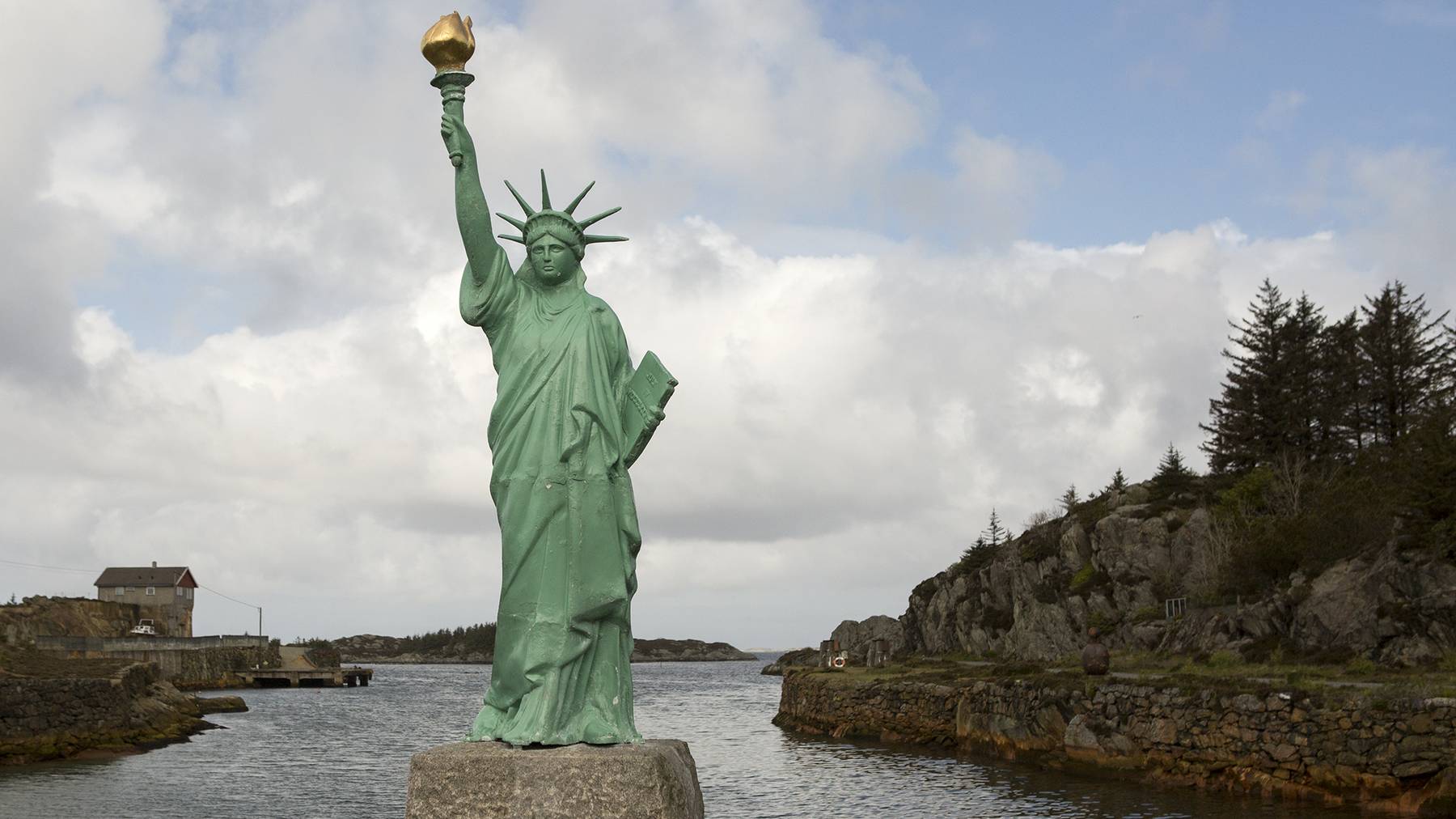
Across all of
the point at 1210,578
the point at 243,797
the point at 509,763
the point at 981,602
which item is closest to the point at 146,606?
the point at 981,602

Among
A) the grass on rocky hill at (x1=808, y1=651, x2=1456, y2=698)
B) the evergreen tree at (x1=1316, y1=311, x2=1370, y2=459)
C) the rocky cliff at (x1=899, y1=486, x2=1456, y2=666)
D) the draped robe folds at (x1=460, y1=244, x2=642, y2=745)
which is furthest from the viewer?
the evergreen tree at (x1=1316, y1=311, x2=1370, y2=459)

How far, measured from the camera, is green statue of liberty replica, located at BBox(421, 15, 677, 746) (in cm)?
727

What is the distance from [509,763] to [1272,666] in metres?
23.6

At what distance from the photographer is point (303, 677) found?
95.6m

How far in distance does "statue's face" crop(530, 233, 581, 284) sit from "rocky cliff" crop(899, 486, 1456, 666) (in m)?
21.4

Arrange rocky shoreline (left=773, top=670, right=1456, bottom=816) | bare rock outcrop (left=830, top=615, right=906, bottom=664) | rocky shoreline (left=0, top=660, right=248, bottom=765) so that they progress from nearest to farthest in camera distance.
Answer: rocky shoreline (left=773, top=670, right=1456, bottom=816)
rocky shoreline (left=0, top=660, right=248, bottom=765)
bare rock outcrop (left=830, top=615, right=906, bottom=664)

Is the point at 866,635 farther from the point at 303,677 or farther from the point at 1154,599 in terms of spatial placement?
the point at 303,677

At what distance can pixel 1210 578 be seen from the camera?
39.4 m

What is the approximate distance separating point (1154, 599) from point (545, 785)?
37322 mm

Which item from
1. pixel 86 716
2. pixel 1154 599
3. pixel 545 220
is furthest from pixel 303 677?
pixel 545 220

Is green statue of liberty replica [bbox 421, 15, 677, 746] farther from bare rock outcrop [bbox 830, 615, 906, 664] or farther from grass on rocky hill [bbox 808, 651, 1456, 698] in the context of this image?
bare rock outcrop [bbox 830, 615, 906, 664]

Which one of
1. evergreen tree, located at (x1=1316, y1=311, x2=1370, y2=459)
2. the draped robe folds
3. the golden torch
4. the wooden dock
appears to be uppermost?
evergreen tree, located at (x1=1316, y1=311, x2=1370, y2=459)

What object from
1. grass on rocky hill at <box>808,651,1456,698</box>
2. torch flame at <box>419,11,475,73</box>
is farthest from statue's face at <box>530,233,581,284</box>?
grass on rocky hill at <box>808,651,1456,698</box>

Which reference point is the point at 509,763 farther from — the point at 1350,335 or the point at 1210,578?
the point at 1350,335
